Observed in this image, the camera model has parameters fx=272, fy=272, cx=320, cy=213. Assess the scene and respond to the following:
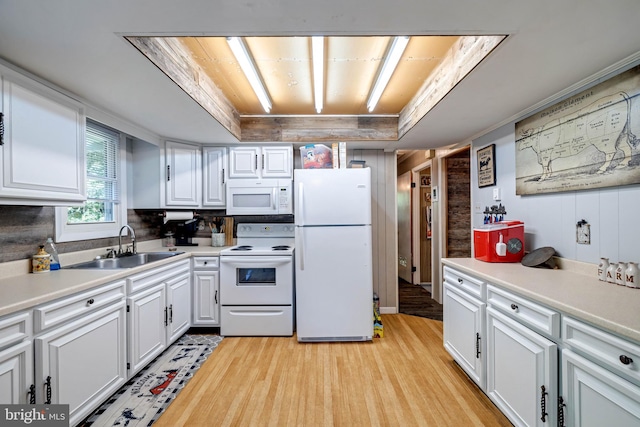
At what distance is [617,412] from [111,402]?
2644 mm

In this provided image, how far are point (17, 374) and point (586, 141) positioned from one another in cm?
323

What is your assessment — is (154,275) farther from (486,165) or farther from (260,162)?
(486,165)

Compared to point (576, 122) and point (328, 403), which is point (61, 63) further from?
point (576, 122)

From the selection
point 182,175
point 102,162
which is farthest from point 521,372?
point 102,162

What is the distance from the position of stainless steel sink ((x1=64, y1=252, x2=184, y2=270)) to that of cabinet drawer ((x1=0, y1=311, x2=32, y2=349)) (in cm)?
94

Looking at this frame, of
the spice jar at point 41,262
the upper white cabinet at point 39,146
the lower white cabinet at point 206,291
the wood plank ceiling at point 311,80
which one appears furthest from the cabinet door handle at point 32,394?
the wood plank ceiling at point 311,80

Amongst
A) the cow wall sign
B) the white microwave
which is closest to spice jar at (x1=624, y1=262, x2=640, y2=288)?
the cow wall sign

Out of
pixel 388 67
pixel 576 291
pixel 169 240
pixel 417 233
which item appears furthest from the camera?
pixel 417 233

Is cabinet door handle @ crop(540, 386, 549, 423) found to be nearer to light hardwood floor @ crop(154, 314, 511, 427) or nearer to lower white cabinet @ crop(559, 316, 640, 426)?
lower white cabinet @ crop(559, 316, 640, 426)

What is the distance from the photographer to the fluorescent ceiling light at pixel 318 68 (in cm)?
163

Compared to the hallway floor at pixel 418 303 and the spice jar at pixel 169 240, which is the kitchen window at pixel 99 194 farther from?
the hallway floor at pixel 418 303

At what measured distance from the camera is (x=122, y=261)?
2463 millimetres

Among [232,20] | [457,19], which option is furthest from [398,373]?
[232,20]

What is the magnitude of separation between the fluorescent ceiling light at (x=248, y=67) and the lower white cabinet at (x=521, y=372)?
2170mm
